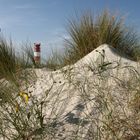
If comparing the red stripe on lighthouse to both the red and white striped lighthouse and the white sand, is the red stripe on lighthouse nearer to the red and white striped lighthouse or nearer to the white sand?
the red and white striped lighthouse

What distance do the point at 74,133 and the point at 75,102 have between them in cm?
54

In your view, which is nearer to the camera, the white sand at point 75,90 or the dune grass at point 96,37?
the white sand at point 75,90

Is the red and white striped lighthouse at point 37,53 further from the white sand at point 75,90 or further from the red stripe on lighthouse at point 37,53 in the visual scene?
the white sand at point 75,90

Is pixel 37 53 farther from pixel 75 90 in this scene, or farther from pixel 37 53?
pixel 75 90

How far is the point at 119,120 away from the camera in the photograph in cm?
236

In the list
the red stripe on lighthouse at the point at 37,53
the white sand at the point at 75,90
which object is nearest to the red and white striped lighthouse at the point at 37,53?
the red stripe on lighthouse at the point at 37,53

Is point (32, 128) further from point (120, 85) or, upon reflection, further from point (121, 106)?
point (120, 85)

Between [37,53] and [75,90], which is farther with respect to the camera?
[37,53]

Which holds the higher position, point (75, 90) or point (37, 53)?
point (37, 53)

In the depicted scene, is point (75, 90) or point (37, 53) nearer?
point (75, 90)

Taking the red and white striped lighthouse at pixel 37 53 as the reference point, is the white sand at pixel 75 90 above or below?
below

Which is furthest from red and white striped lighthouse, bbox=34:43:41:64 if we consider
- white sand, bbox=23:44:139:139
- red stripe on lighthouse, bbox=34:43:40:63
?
white sand, bbox=23:44:139:139

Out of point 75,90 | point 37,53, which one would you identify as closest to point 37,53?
point 37,53

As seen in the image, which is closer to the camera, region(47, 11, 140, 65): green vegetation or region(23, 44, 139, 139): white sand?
region(23, 44, 139, 139): white sand
